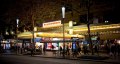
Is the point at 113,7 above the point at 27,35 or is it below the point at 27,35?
above

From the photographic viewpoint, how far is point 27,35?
65750 millimetres

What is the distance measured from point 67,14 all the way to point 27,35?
12.4 m

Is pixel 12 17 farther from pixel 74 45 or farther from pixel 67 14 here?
pixel 74 45

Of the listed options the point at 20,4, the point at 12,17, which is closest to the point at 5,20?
the point at 12,17

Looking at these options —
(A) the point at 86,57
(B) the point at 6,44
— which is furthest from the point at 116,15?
(B) the point at 6,44

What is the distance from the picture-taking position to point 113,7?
178ft

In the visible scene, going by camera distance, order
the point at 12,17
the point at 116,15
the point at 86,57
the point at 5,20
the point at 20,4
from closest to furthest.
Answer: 1. the point at 86,57
2. the point at 116,15
3. the point at 20,4
4. the point at 12,17
5. the point at 5,20

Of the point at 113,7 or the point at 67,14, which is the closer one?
the point at 113,7

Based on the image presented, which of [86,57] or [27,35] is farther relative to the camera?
[27,35]

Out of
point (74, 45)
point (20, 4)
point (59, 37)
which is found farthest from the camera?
point (59, 37)

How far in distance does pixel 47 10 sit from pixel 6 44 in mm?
26109

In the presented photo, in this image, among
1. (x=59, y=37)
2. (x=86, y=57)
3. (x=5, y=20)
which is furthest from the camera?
(x=5, y=20)

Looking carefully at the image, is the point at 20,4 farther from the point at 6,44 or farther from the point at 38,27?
the point at 6,44

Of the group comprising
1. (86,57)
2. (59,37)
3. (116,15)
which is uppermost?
(116,15)
